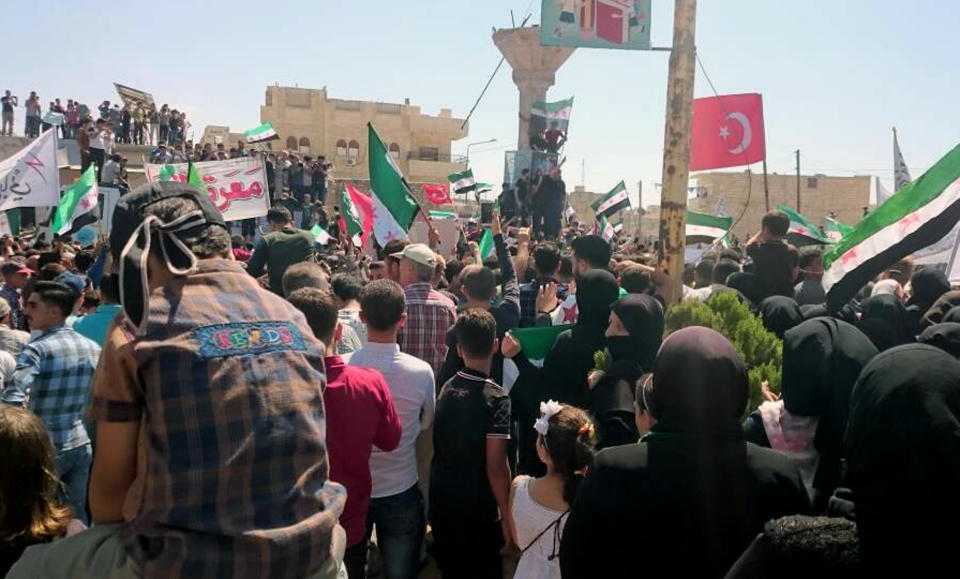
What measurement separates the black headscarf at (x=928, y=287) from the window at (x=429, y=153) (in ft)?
147

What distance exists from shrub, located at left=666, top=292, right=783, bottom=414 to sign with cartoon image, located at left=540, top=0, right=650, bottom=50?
3511 mm

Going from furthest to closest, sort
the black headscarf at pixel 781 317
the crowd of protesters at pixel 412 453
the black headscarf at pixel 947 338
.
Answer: the black headscarf at pixel 781 317 < the black headscarf at pixel 947 338 < the crowd of protesters at pixel 412 453

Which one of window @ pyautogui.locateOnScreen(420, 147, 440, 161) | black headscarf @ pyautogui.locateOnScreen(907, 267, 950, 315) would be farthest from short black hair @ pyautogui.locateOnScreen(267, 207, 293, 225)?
window @ pyautogui.locateOnScreen(420, 147, 440, 161)

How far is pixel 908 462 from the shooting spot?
1.77 m

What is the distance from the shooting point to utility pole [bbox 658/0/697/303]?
236 inches

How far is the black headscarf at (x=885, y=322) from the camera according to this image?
454cm

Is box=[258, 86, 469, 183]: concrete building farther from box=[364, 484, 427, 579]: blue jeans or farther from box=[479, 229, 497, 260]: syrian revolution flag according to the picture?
box=[364, 484, 427, 579]: blue jeans

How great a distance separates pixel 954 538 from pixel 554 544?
1732mm

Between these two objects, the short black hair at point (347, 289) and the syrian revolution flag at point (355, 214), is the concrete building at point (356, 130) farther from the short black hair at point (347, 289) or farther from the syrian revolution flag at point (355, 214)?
the short black hair at point (347, 289)

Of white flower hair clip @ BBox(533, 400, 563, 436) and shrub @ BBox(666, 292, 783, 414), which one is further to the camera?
shrub @ BBox(666, 292, 783, 414)

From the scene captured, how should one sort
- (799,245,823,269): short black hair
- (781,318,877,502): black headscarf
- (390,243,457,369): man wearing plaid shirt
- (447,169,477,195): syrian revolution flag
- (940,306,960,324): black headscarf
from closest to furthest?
(781,318,877,502): black headscarf → (940,306,960,324): black headscarf → (390,243,457,369): man wearing plaid shirt → (799,245,823,269): short black hair → (447,169,477,195): syrian revolution flag

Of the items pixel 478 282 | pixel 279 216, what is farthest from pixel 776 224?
pixel 279 216

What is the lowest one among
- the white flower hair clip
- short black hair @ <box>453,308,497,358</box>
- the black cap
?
the white flower hair clip

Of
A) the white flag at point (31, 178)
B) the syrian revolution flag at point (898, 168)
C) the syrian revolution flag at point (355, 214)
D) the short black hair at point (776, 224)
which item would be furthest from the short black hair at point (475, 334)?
the syrian revolution flag at point (898, 168)
